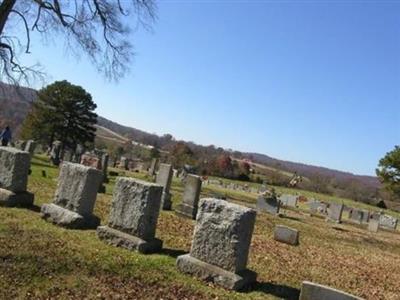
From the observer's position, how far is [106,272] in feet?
26.7

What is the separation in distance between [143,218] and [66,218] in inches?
84.6

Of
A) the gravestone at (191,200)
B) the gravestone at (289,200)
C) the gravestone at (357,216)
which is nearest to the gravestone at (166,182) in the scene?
the gravestone at (191,200)

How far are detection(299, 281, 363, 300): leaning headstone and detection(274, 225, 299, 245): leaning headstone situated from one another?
814 cm

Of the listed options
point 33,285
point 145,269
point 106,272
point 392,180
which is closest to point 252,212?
point 145,269

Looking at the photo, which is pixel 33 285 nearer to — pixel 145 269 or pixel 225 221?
pixel 145 269

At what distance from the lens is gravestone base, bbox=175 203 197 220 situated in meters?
17.1

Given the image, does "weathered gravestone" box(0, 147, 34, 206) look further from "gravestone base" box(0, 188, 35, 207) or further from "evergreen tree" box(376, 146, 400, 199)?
"evergreen tree" box(376, 146, 400, 199)

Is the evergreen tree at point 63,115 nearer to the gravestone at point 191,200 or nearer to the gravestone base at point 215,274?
the gravestone at point 191,200

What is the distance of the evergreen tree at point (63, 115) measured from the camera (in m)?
53.1

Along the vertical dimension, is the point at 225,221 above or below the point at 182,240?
above

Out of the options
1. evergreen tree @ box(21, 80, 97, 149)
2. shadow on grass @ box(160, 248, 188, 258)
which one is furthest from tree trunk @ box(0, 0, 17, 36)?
evergreen tree @ box(21, 80, 97, 149)

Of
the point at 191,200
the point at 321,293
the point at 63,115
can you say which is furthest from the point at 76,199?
the point at 63,115

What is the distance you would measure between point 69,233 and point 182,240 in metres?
3.09

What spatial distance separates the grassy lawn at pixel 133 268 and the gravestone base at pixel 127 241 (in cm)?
16
